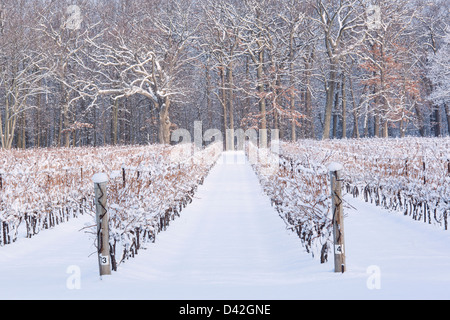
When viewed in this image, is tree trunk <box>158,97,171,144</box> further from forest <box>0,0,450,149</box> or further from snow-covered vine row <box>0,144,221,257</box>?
snow-covered vine row <box>0,144,221,257</box>

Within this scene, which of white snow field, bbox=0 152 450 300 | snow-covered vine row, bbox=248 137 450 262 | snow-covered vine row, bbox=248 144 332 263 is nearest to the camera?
white snow field, bbox=0 152 450 300

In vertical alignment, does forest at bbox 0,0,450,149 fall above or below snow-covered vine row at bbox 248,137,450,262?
above

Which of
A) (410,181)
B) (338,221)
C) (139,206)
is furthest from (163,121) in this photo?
(338,221)

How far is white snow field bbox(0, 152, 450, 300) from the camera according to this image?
4109mm

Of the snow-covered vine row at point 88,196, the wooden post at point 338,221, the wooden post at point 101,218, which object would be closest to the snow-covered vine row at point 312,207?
the wooden post at point 338,221

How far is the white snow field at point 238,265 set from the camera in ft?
13.5

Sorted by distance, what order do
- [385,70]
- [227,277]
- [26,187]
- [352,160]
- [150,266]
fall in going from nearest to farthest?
[227,277] → [150,266] → [26,187] → [352,160] → [385,70]

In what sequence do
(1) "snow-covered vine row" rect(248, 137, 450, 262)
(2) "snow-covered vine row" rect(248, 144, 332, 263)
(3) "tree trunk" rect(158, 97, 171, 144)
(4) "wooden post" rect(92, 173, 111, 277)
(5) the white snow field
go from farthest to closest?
(3) "tree trunk" rect(158, 97, 171, 144)
(1) "snow-covered vine row" rect(248, 137, 450, 262)
(2) "snow-covered vine row" rect(248, 144, 332, 263)
(4) "wooden post" rect(92, 173, 111, 277)
(5) the white snow field

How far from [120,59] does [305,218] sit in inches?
1088

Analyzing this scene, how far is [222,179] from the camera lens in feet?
52.9

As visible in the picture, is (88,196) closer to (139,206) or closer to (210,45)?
(139,206)

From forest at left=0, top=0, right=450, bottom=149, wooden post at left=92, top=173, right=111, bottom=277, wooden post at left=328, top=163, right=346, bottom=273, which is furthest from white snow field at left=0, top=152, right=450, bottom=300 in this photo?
forest at left=0, top=0, right=450, bottom=149
